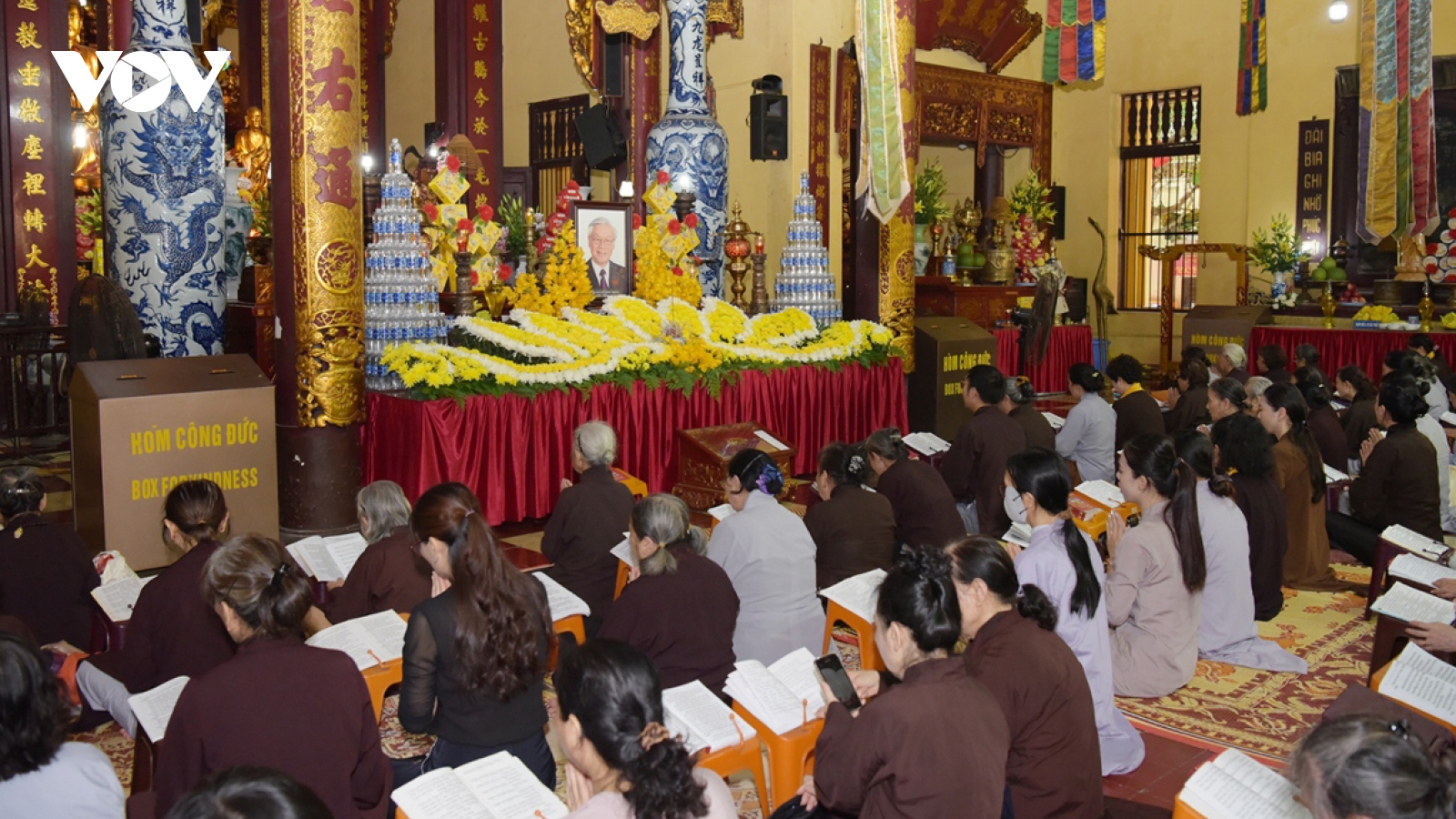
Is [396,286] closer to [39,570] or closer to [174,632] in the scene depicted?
[39,570]

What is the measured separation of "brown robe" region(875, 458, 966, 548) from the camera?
16.2 ft

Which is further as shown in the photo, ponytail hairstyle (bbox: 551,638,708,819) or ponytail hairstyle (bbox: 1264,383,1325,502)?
ponytail hairstyle (bbox: 1264,383,1325,502)

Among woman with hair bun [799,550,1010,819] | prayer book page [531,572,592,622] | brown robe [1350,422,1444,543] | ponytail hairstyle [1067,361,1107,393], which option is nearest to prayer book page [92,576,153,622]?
prayer book page [531,572,592,622]

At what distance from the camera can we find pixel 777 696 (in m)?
Answer: 3.02

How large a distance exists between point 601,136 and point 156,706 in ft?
28.3

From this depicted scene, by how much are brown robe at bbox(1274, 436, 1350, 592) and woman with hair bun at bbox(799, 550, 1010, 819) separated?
12.5 feet

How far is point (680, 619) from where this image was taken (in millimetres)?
3326

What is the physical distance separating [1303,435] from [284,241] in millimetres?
5119

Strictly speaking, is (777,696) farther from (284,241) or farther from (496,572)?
(284,241)

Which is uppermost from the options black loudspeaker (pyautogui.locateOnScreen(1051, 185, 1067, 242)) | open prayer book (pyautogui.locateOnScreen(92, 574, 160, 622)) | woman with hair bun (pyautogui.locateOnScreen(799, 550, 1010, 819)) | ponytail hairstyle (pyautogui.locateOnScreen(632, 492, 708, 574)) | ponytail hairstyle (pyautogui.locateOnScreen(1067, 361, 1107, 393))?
black loudspeaker (pyautogui.locateOnScreen(1051, 185, 1067, 242))

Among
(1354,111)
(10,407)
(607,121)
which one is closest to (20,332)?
(10,407)

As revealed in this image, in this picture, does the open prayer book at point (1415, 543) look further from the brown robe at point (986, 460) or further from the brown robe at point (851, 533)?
the brown robe at point (851, 533)

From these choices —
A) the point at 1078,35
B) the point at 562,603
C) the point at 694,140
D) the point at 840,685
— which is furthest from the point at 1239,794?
the point at 1078,35

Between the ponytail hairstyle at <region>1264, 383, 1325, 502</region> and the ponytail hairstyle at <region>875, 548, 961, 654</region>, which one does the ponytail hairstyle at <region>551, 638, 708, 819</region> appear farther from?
the ponytail hairstyle at <region>1264, 383, 1325, 502</region>
